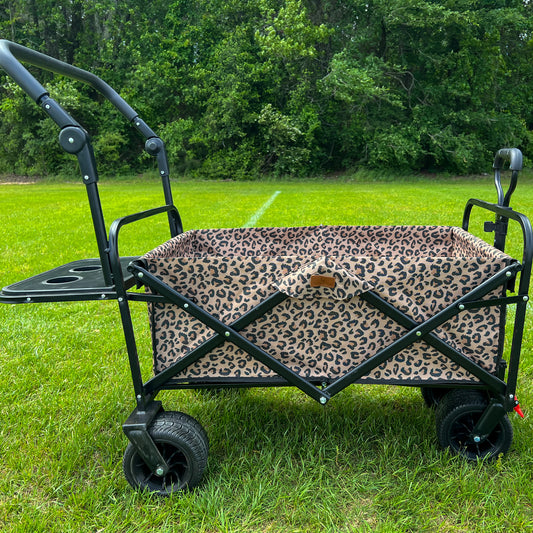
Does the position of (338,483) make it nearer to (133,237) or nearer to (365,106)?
(133,237)

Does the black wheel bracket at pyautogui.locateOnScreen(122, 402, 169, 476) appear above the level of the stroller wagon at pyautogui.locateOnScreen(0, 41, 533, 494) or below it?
below

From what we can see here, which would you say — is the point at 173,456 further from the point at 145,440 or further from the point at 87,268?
the point at 87,268

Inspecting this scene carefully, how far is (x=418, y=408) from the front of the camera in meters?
2.45

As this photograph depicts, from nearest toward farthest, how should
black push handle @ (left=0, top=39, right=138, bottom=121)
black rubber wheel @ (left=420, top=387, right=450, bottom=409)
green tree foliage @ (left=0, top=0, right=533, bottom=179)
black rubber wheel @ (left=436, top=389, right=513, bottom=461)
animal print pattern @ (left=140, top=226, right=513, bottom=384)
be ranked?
black push handle @ (left=0, top=39, right=138, bottom=121)
animal print pattern @ (left=140, top=226, right=513, bottom=384)
black rubber wheel @ (left=436, top=389, right=513, bottom=461)
black rubber wheel @ (left=420, top=387, right=450, bottom=409)
green tree foliage @ (left=0, top=0, right=533, bottom=179)

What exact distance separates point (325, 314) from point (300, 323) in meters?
0.10

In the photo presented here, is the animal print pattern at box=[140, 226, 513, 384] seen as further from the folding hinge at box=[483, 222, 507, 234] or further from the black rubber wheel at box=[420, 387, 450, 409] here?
the black rubber wheel at box=[420, 387, 450, 409]

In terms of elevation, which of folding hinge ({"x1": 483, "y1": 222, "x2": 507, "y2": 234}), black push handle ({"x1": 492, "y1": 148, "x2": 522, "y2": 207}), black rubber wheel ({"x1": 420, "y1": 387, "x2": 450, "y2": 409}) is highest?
black push handle ({"x1": 492, "y1": 148, "x2": 522, "y2": 207})

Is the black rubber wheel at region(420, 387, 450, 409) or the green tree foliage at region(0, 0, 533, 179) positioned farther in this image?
the green tree foliage at region(0, 0, 533, 179)

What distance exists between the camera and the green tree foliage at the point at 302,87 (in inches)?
718

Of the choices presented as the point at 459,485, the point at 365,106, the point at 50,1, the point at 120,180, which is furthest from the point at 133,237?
the point at 50,1

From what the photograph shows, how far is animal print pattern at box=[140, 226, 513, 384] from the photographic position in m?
1.74

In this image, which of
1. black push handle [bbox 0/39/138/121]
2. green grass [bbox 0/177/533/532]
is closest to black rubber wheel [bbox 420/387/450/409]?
green grass [bbox 0/177/533/532]

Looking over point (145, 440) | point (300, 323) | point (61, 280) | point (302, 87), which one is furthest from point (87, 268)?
point (302, 87)

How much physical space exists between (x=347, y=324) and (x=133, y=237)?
18.6ft
